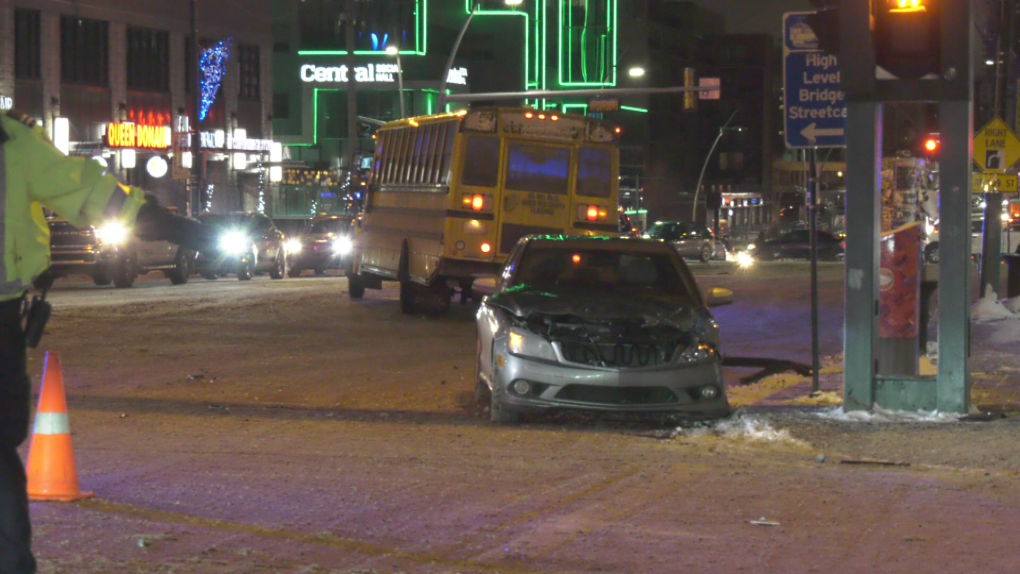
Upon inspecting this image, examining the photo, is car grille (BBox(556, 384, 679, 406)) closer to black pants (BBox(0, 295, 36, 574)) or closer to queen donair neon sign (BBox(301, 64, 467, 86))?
black pants (BBox(0, 295, 36, 574))

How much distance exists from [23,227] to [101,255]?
22117 millimetres

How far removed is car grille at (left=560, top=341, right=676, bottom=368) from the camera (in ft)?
30.9

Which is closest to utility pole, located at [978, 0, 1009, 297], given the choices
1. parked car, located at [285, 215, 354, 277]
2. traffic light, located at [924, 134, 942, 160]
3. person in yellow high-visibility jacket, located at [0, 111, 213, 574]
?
traffic light, located at [924, 134, 942, 160]

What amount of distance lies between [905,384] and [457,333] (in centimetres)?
848

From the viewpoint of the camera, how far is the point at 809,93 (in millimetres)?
11398

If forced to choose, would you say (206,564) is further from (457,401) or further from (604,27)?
(604,27)

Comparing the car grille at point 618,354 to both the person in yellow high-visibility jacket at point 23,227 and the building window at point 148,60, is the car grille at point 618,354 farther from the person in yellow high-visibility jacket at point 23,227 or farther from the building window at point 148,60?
the building window at point 148,60

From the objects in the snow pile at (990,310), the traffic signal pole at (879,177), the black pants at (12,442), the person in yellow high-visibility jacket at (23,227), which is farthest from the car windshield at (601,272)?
the snow pile at (990,310)

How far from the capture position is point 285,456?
27.4ft

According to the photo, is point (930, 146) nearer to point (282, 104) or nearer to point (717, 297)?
point (717, 297)

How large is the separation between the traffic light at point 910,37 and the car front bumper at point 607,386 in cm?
274

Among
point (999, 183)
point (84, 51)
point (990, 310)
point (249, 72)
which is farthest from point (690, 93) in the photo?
point (249, 72)

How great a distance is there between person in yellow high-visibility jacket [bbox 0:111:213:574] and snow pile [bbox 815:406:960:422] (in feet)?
22.3

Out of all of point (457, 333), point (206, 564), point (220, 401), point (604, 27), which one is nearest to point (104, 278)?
point (457, 333)
